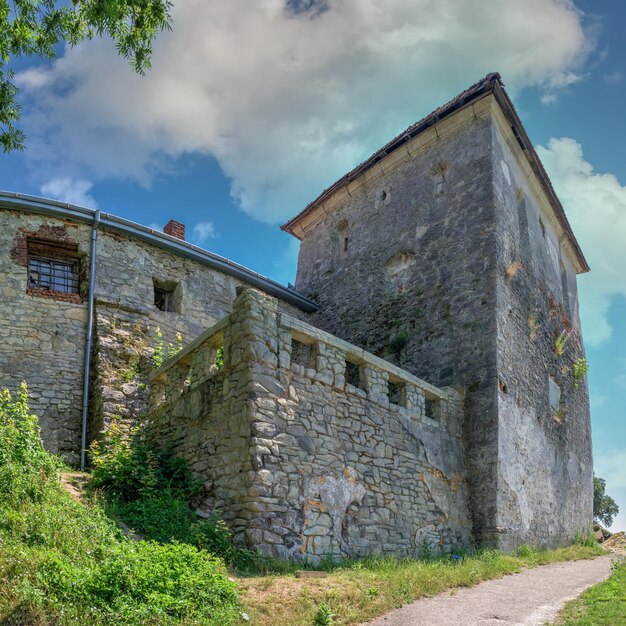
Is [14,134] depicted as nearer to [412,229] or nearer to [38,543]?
[38,543]

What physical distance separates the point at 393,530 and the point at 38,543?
5150 millimetres

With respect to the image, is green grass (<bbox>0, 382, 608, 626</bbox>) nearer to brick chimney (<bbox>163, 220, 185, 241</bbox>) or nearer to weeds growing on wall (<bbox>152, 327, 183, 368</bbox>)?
weeds growing on wall (<bbox>152, 327, 183, 368</bbox>)

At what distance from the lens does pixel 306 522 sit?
8156mm

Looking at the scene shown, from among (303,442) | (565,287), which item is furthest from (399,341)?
(565,287)

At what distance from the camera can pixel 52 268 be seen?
12570 millimetres

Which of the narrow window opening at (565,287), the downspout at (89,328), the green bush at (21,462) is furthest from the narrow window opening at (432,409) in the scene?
the narrow window opening at (565,287)

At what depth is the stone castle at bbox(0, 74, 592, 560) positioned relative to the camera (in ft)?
28.1

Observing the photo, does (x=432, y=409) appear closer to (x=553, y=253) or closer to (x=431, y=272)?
(x=431, y=272)

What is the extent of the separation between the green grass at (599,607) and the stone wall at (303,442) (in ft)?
9.07

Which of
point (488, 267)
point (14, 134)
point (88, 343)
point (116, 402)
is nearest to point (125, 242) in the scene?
point (88, 343)

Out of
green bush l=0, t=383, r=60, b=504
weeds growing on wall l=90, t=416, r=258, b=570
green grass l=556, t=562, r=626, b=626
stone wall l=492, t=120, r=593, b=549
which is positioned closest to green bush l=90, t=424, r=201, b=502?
weeds growing on wall l=90, t=416, r=258, b=570

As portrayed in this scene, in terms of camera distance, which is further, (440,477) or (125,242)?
(125,242)

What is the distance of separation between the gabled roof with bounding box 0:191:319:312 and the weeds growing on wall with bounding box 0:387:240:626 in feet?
21.4

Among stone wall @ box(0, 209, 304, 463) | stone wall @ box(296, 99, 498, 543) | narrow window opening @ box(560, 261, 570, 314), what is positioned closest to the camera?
stone wall @ box(0, 209, 304, 463)
